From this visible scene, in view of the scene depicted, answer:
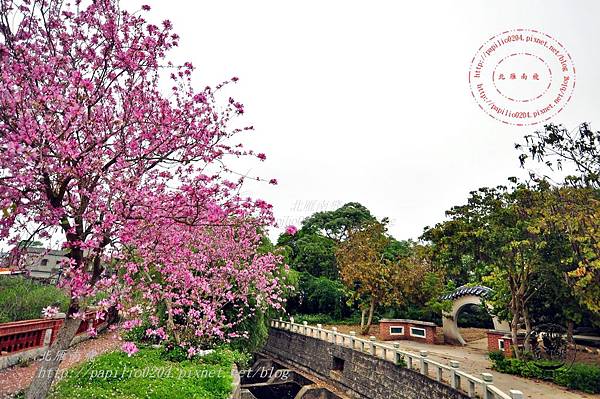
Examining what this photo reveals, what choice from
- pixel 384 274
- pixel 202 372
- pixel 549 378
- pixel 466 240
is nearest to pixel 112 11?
pixel 202 372

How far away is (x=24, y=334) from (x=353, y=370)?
34.9 feet

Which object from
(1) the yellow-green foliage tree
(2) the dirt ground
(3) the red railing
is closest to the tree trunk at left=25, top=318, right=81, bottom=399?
(3) the red railing

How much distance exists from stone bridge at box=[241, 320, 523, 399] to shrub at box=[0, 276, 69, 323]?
7.76 metres

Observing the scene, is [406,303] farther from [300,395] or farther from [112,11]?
[112,11]

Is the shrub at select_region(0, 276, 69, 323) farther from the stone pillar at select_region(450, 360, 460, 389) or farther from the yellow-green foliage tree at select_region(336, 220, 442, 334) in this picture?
the yellow-green foliage tree at select_region(336, 220, 442, 334)

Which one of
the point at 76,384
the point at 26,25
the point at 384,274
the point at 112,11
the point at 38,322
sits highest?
the point at 112,11

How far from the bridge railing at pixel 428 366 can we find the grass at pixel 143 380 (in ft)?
17.7

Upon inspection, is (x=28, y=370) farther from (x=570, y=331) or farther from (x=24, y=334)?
(x=570, y=331)

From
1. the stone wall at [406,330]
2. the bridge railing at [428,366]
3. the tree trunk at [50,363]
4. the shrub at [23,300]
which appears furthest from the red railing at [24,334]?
the stone wall at [406,330]

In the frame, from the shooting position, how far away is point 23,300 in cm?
1195

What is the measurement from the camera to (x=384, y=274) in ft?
61.8

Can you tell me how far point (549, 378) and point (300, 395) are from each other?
8.37 meters

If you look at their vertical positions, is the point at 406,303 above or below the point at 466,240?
below

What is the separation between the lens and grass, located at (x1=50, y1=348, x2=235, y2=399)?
6.33m
